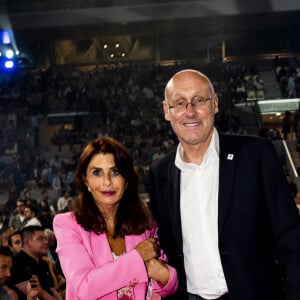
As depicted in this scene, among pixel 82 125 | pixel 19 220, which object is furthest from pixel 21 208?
pixel 82 125

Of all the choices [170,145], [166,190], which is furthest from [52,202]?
[166,190]

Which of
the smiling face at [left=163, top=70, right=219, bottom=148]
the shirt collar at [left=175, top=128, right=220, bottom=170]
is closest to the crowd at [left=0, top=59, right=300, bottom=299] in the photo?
the shirt collar at [left=175, top=128, right=220, bottom=170]

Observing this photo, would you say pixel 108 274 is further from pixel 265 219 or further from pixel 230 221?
pixel 265 219

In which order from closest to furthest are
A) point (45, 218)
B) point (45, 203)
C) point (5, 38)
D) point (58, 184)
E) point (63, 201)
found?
point (45, 218) < point (45, 203) < point (63, 201) < point (58, 184) < point (5, 38)

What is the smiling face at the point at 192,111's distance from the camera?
1898 millimetres

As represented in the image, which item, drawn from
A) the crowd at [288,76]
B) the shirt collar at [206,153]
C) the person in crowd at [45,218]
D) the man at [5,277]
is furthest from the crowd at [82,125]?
the shirt collar at [206,153]

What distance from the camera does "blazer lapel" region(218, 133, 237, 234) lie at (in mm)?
1808

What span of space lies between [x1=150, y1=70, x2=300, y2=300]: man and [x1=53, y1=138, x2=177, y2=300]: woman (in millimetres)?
117

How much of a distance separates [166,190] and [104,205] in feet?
0.94

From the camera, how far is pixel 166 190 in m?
2.01

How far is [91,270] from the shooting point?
1.68 m

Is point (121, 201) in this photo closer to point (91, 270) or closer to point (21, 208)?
point (91, 270)

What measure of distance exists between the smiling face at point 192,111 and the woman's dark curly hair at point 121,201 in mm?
233

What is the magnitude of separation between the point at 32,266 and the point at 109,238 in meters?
2.27
